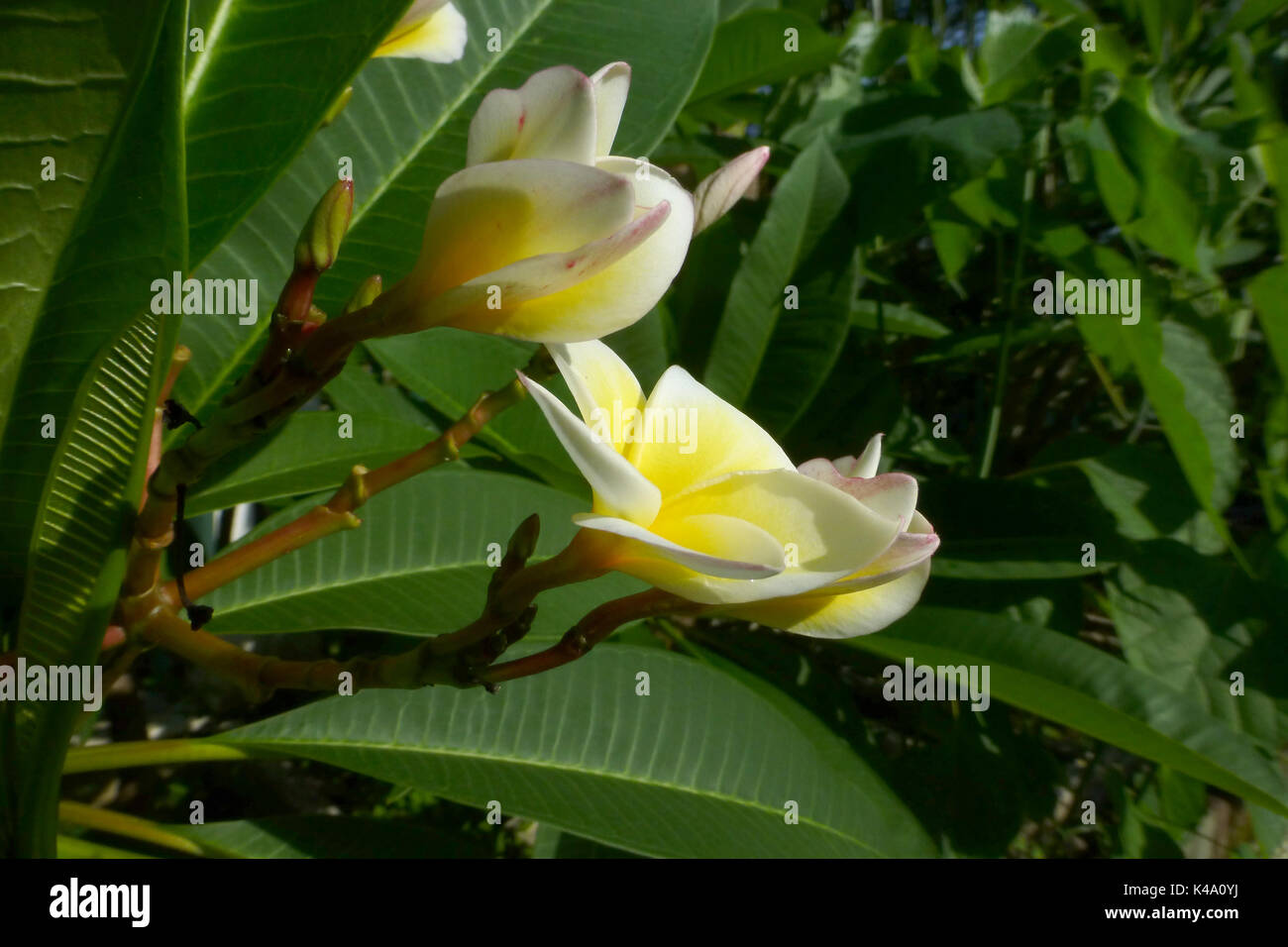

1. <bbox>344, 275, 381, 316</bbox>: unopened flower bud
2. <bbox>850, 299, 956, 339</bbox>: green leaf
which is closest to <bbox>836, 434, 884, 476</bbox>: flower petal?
<bbox>344, 275, 381, 316</bbox>: unopened flower bud

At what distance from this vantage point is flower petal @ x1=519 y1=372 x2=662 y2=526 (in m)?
0.36

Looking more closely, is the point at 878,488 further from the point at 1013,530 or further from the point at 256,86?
the point at 1013,530

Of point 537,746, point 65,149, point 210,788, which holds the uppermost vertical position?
point 65,149

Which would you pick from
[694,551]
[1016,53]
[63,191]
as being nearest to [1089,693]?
[694,551]

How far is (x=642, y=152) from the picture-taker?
80 cm

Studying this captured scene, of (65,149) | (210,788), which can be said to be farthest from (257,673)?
(210,788)

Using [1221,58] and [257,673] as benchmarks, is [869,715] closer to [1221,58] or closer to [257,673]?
[1221,58]

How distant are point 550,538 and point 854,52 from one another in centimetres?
119

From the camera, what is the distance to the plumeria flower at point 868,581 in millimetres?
407

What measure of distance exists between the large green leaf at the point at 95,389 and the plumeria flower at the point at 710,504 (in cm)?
18

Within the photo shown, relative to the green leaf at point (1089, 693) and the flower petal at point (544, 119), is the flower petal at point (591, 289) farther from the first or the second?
the green leaf at point (1089, 693)

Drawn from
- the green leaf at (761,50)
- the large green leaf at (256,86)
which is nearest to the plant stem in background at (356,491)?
the large green leaf at (256,86)

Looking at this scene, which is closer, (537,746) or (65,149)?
(65,149)
